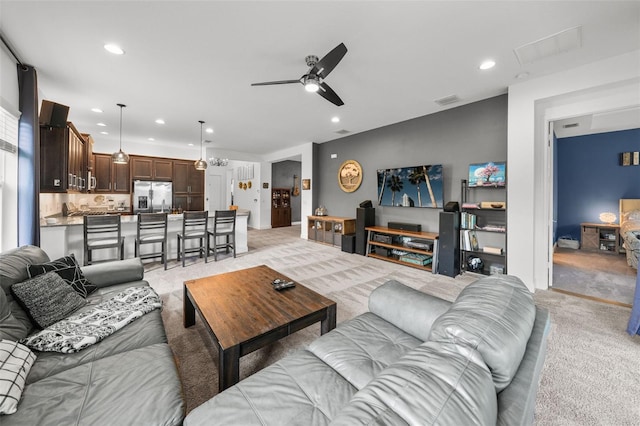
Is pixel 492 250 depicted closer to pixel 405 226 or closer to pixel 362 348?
pixel 405 226

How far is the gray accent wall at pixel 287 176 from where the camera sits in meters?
9.52

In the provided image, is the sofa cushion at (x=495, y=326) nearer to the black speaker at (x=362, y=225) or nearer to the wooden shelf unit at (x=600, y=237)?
the black speaker at (x=362, y=225)

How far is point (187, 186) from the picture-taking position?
7539 millimetres

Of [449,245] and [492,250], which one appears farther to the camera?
[449,245]

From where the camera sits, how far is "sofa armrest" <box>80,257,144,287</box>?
7.09 ft

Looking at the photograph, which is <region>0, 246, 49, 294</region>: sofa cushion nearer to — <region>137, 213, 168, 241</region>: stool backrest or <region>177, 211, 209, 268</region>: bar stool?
<region>137, 213, 168, 241</region>: stool backrest

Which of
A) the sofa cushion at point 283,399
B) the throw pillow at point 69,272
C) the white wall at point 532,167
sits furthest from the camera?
the white wall at point 532,167

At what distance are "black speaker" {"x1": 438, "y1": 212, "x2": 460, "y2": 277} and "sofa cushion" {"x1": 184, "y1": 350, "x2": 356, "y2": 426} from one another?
3.30 m

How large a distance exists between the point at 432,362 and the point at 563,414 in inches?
57.4

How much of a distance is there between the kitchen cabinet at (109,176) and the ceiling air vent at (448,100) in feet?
25.2

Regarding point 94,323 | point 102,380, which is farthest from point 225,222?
point 102,380

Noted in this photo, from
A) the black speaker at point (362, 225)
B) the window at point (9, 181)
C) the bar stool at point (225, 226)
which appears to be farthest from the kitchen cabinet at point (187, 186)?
the black speaker at point (362, 225)

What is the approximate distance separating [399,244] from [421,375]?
4.39 m

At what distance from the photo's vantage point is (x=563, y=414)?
1.42 metres
